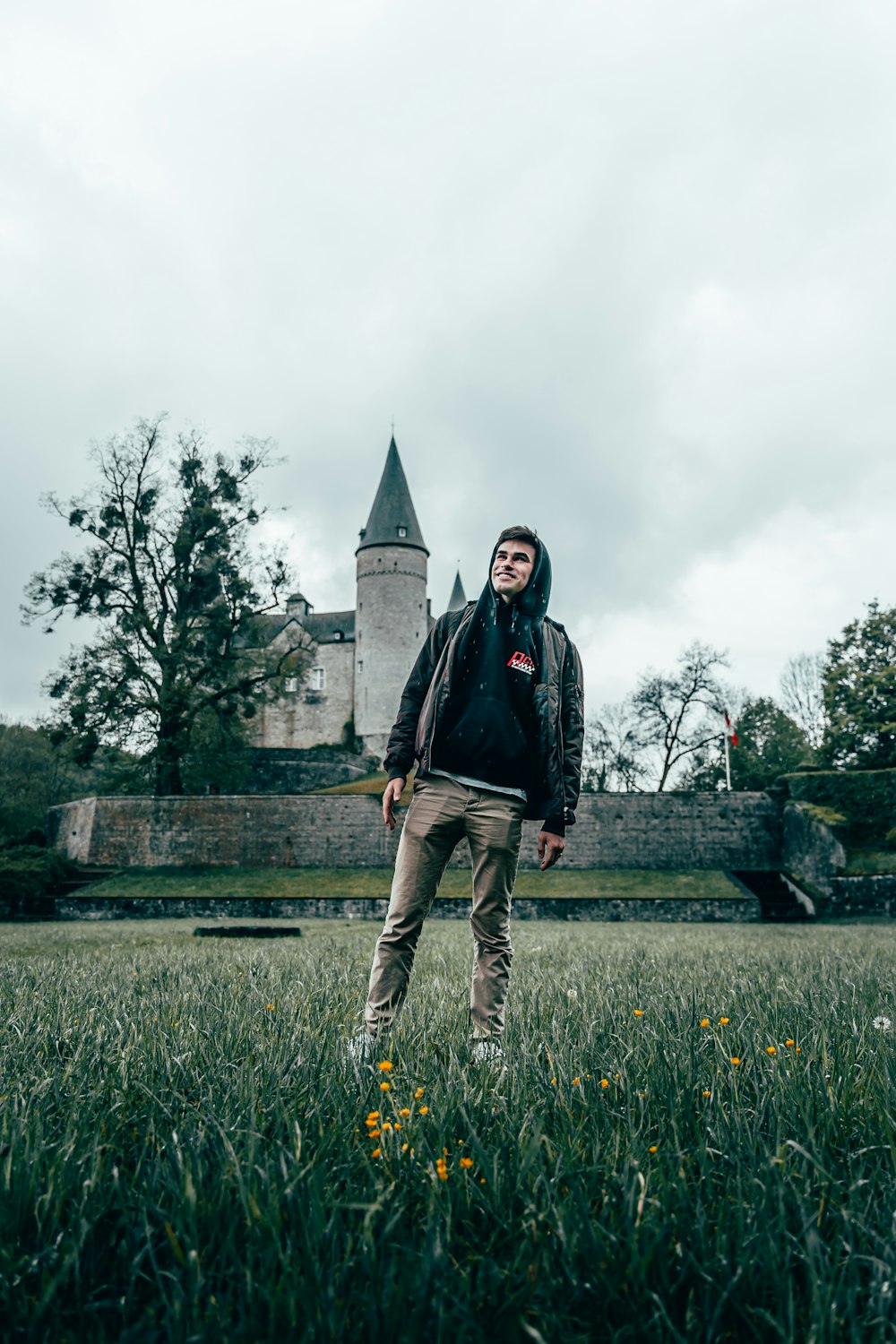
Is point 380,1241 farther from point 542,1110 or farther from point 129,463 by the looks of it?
point 129,463

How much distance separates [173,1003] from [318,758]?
44.5 m

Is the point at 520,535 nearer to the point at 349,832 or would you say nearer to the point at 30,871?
the point at 30,871

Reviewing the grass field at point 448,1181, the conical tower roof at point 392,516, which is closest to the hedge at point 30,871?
the grass field at point 448,1181

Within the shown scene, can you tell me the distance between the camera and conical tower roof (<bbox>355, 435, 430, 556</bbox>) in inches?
2158

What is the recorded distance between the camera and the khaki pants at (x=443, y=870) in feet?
11.1

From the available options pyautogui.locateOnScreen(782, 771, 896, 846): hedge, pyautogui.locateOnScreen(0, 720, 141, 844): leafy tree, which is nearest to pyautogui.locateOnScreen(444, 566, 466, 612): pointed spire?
pyautogui.locateOnScreen(0, 720, 141, 844): leafy tree

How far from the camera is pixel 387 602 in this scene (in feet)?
180

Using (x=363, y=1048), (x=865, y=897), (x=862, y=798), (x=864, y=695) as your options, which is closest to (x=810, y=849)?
(x=862, y=798)

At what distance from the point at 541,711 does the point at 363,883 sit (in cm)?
2424

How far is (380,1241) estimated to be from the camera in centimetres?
135

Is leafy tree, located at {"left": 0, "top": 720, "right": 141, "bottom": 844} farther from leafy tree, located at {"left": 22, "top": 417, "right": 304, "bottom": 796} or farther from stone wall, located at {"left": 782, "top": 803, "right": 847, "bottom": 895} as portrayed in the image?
stone wall, located at {"left": 782, "top": 803, "right": 847, "bottom": 895}

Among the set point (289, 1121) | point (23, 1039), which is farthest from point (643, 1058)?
point (23, 1039)

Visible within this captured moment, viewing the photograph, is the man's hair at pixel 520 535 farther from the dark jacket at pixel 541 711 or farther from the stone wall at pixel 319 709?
the stone wall at pixel 319 709

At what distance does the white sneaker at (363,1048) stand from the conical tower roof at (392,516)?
52.5 metres
